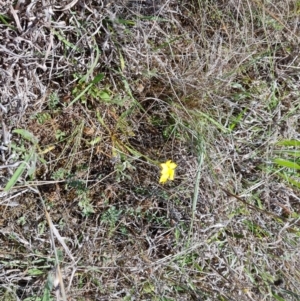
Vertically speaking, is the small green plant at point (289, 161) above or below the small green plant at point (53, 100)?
below

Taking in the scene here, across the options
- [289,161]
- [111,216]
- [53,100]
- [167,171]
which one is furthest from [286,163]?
[53,100]

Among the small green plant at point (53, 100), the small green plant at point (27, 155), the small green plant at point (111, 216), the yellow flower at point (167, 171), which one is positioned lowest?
the small green plant at point (111, 216)

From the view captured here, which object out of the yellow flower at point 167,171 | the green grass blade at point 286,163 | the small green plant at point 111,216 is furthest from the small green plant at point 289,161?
the small green plant at point 111,216

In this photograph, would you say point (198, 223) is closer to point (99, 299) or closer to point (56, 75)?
point (99, 299)

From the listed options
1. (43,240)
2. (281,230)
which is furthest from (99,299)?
(281,230)

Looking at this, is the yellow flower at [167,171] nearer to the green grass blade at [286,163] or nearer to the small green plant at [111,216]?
the small green plant at [111,216]

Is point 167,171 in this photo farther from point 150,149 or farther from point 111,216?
point 111,216

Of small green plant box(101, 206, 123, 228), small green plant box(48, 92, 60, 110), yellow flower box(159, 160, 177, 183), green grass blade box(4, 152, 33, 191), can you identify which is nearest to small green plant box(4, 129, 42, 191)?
green grass blade box(4, 152, 33, 191)
